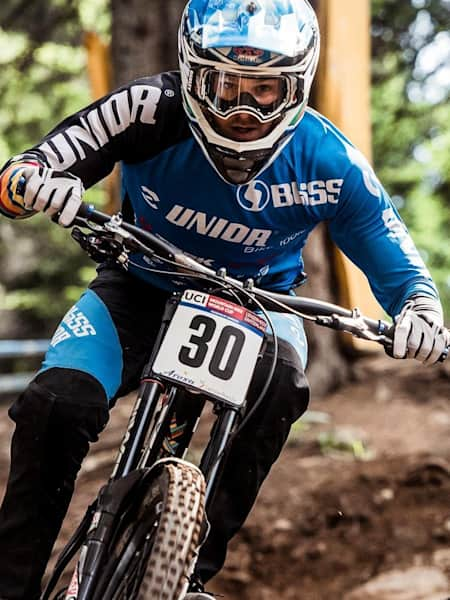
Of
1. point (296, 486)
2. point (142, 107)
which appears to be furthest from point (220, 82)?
point (296, 486)

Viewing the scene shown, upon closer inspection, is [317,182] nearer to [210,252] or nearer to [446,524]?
[210,252]

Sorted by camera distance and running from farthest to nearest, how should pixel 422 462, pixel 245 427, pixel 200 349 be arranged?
pixel 422 462 < pixel 245 427 < pixel 200 349

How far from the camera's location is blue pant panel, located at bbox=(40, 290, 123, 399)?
343 centimetres

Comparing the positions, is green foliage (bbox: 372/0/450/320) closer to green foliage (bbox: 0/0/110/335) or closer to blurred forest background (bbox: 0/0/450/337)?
blurred forest background (bbox: 0/0/450/337)

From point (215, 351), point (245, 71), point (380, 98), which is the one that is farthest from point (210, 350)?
point (380, 98)

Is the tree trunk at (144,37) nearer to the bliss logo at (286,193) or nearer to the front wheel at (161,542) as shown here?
the bliss logo at (286,193)

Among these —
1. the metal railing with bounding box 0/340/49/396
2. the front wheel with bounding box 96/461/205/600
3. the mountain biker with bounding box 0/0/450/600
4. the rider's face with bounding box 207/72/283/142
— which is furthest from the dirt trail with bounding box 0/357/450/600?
the metal railing with bounding box 0/340/49/396

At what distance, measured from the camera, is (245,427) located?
138 inches

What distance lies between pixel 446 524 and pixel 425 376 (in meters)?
2.88

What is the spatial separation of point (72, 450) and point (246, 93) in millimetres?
1410

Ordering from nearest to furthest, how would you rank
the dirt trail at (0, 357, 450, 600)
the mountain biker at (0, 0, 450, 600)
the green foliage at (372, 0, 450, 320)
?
the mountain biker at (0, 0, 450, 600) → the dirt trail at (0, 357, 450, 600) → the green foliage at (372, 0, 450, 320)

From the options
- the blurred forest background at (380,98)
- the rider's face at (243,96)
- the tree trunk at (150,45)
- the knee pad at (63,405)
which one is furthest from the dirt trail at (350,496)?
the blurred forest background at (380,98)

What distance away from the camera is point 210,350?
3096 mm

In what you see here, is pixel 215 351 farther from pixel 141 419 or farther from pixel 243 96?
pixel 243 96
